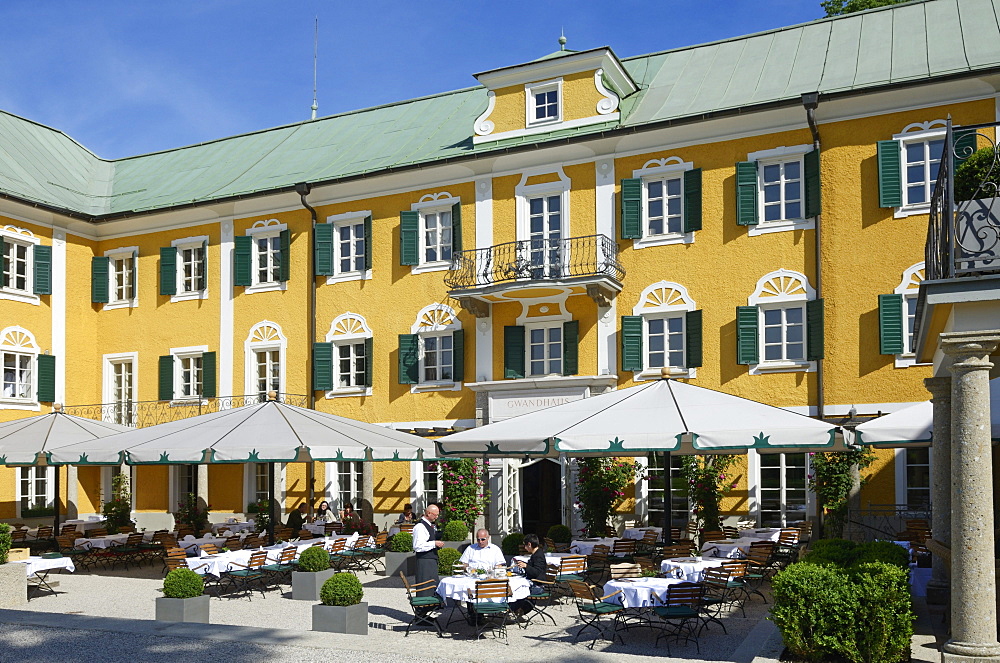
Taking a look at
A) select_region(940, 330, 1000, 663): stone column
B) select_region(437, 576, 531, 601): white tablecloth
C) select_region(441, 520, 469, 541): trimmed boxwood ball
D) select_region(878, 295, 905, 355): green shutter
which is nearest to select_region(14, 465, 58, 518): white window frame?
select_region(441, 520, 469, 541): trimmed boxwood ball

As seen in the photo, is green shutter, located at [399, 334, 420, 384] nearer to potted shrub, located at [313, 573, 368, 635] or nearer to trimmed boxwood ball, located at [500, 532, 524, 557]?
trimmed boxwood ball, located at [500, 532, 524, 557]

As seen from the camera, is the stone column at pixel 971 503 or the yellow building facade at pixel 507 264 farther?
the yellow building facade at pixel 507 264

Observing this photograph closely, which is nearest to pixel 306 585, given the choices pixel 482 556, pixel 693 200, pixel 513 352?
pixel 482 556

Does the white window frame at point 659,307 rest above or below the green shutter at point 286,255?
below

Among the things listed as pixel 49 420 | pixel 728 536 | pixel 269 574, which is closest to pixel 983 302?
pixel 728 536

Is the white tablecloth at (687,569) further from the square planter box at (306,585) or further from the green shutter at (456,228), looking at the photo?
the green shutter at (456,228)

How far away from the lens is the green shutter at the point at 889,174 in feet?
61.8

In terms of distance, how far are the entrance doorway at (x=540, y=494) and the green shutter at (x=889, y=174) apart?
9.07 m

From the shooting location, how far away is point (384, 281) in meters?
24.2

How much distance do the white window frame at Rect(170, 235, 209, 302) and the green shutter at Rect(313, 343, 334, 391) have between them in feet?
13.2

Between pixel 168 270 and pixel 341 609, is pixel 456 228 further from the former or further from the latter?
pixel 341 609

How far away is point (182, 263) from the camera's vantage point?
27.0 metres

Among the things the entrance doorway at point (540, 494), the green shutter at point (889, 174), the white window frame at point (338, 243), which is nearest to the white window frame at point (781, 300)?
the green shutter at point (889, 174)

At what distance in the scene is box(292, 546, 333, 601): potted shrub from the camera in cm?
1435
